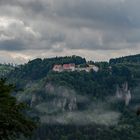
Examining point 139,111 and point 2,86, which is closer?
point 139,111

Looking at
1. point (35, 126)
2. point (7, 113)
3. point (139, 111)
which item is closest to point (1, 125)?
point (7, 113)

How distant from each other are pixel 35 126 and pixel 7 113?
17.7 ft

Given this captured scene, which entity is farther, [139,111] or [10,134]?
[10,134]

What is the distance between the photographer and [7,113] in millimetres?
53656

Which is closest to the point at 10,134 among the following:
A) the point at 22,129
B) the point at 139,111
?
the point at 22,129

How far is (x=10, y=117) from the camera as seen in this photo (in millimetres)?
53625

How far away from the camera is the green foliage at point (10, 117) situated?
53.3m

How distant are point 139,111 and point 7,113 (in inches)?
521

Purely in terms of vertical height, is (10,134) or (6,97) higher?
(6,97)

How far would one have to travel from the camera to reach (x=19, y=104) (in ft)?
188

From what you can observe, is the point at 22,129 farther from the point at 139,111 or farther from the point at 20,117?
the point at 139,111

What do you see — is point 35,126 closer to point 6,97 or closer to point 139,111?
point 6,97

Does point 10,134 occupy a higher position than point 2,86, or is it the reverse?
point 2,86

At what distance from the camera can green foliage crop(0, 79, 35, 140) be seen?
53344mm
